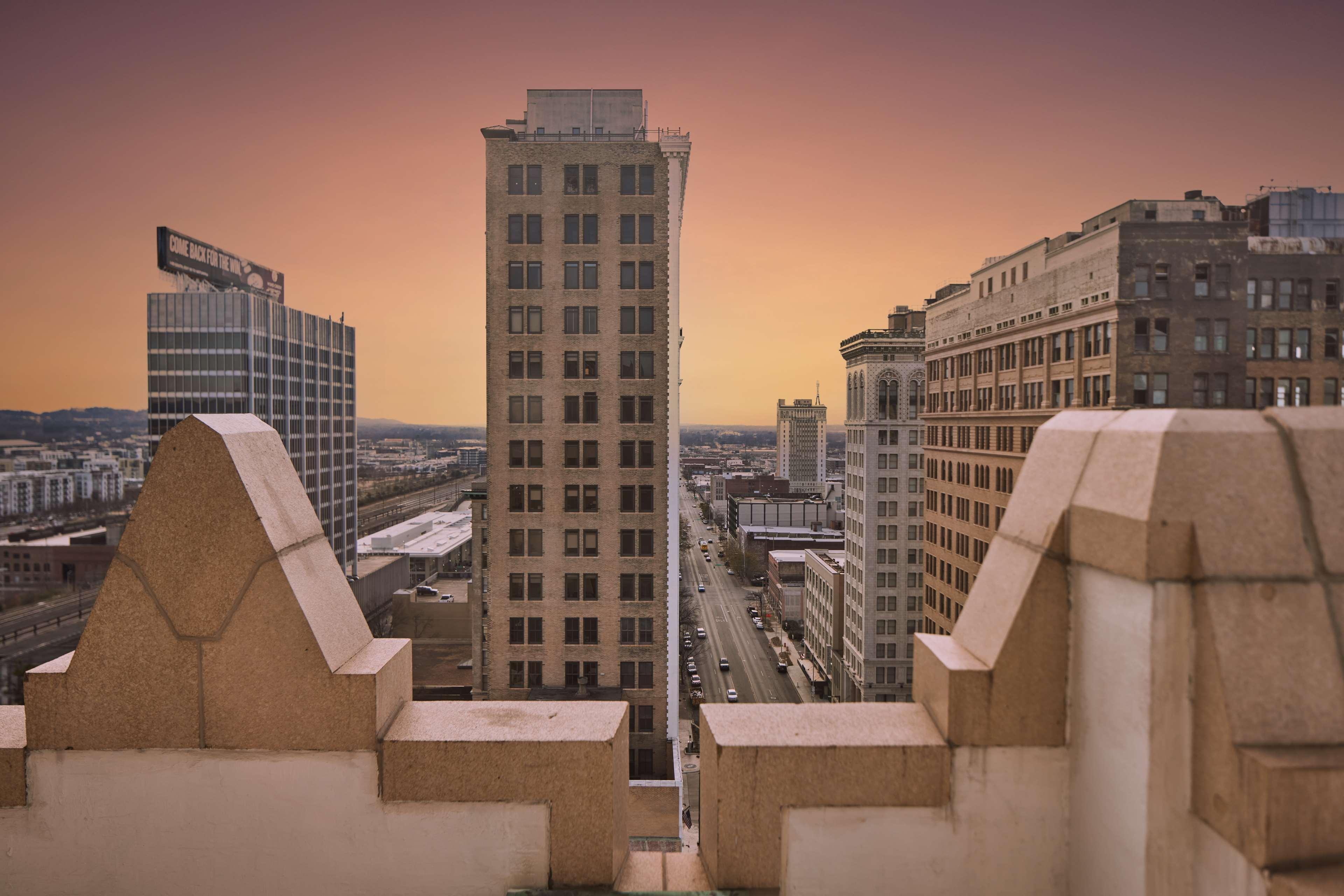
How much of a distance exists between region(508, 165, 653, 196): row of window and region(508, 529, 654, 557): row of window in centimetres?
1737

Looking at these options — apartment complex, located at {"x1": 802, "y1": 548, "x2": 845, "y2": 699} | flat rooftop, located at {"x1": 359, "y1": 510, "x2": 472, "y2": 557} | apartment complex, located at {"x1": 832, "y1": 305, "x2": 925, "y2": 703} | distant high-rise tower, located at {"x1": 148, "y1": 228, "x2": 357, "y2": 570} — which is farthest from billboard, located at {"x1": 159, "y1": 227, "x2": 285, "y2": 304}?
apartment complex, located at {"x1": 802, "y1": 548, "x2": 845, "y2": 699}

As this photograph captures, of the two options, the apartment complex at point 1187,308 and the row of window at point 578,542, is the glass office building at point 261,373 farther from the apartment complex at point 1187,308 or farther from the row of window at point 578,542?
the apartment complex at point 1187,308

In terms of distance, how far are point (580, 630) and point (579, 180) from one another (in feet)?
76.4

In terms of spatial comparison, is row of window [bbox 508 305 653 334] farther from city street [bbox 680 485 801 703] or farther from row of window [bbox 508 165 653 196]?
city street [bbox 680 485 801 703]

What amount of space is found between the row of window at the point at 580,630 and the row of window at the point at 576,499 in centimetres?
559

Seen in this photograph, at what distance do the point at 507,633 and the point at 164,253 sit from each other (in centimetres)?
6665

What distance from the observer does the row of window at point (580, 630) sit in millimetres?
33781

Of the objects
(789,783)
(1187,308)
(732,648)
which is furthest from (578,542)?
(732,648)

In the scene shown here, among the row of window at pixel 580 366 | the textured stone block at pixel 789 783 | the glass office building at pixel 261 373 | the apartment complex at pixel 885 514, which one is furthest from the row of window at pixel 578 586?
the apartment complex at pixel 885 514

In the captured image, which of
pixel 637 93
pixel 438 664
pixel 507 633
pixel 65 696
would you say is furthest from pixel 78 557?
pixel 65 696

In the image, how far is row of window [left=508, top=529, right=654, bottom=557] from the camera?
33719 millimetres

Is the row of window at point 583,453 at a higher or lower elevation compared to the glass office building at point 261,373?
lower

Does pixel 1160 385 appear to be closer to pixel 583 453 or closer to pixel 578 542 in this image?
pixel 583 453

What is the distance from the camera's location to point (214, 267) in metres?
77.1
